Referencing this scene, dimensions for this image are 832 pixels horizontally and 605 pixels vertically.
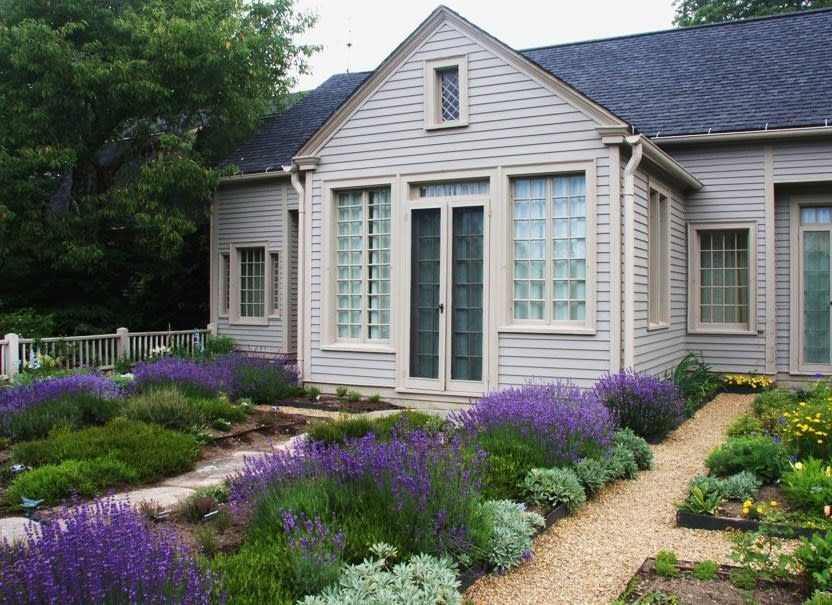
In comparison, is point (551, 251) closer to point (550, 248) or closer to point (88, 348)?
point (550, 248)

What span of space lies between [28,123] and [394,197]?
776cm

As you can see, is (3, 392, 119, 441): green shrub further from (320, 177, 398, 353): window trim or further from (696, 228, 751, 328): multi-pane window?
(696, 228, 751, 328): multi-pane window

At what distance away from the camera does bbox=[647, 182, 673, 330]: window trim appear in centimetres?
1056

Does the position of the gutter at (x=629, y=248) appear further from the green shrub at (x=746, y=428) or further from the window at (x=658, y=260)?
the green shrub at (x=746, y=428)

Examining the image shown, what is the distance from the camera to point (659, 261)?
11.2m

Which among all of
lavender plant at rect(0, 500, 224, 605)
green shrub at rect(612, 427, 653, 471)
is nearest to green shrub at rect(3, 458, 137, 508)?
lavender plant at rect(0, 500, 224, 605)

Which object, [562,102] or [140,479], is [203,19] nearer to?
[562,102]

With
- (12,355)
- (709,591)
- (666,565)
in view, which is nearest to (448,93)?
(12,355)

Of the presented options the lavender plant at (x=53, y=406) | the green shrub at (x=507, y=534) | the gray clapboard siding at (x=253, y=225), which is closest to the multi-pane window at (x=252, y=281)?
the gray clapboard siding at (x=253, y=225)

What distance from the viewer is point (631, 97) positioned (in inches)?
546

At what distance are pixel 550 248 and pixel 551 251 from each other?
0.13ft

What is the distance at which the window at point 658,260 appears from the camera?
35.3ft

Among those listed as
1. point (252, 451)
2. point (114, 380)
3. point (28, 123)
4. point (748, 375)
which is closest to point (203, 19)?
point (28, 123)

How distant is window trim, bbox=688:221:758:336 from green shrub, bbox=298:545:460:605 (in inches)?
386
